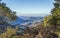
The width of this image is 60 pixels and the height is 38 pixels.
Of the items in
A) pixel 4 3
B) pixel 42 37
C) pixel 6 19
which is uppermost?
pixel 4 3

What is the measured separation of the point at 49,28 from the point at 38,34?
1.43 m

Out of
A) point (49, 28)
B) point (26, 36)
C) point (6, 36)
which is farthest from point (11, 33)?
point (49, 28)

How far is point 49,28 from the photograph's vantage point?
19531mm

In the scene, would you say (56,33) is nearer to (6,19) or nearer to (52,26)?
(52,26)

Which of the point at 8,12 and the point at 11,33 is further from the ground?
the point at 8,12

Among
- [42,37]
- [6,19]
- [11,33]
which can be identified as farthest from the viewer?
[6,19]

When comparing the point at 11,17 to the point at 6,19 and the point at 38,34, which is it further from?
the point at 38,34

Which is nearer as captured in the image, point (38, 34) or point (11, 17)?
point (38, 34)

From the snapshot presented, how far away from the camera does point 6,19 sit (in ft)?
68.5

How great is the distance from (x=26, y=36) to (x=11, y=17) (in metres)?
2.85

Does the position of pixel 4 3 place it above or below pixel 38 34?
above

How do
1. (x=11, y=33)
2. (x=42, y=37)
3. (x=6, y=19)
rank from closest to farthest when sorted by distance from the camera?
(x=42, y=37) < (x=11, y=33) < (x=6, y=19)

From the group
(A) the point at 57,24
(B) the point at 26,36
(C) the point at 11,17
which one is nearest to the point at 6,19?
(C) the point at 11,17

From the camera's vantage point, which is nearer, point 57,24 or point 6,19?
point 57,24
